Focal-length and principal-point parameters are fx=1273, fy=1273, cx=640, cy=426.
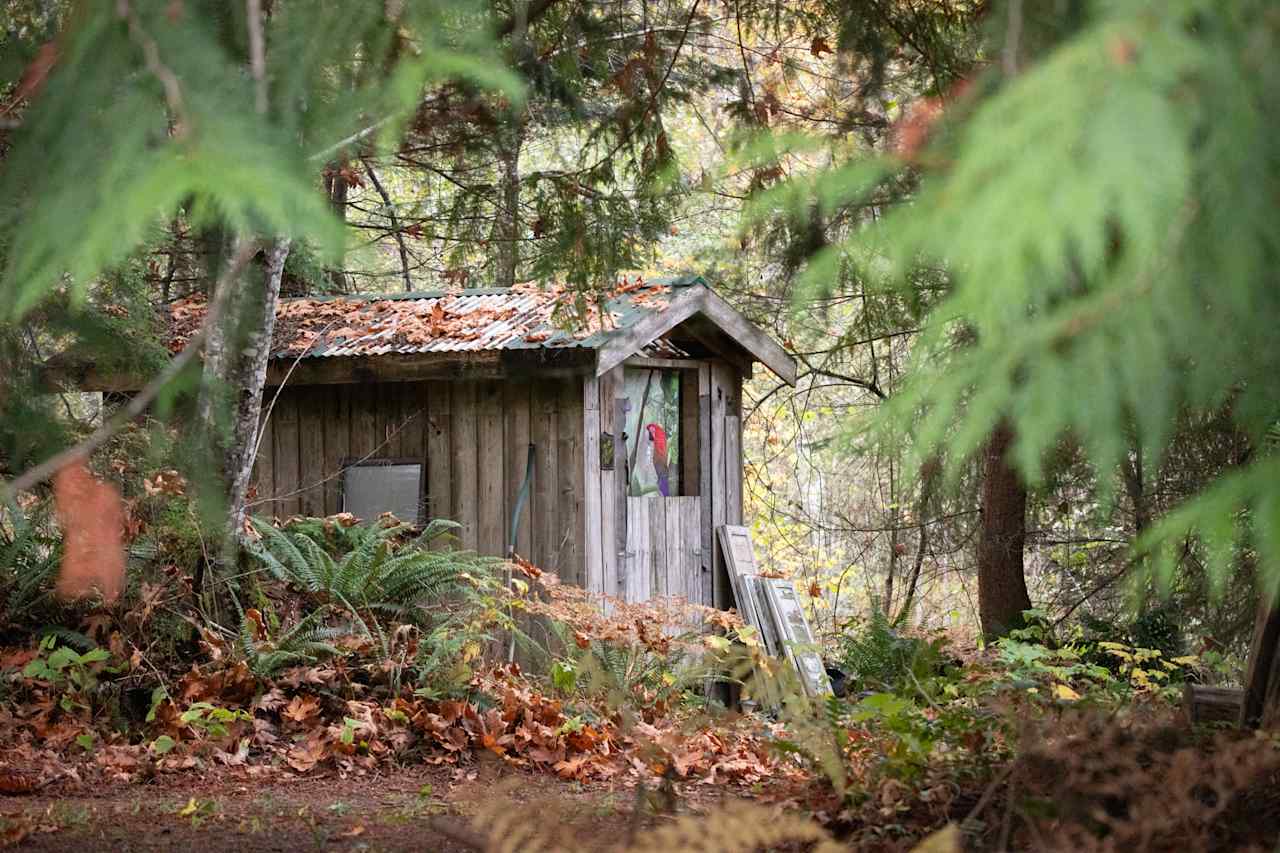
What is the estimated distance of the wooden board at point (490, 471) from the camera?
9891 millimetres

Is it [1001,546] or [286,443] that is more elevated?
[286,443]

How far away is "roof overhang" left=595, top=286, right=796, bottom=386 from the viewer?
9039 mm

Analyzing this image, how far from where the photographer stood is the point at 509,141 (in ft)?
20.6

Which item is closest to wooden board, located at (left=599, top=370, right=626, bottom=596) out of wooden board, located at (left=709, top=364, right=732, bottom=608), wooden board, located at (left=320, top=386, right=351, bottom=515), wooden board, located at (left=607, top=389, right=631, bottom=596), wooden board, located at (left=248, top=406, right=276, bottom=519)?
wooden board, located at (left=607, top=389, right=631, bottom=596)

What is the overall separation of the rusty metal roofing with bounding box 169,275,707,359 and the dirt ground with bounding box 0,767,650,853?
359cm

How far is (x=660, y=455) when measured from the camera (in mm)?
10602

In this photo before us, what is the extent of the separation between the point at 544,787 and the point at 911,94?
3.66 meters

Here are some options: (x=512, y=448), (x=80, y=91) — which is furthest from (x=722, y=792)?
(x=512, y=448)

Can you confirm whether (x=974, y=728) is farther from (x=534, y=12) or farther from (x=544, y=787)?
(x=534, y=12)

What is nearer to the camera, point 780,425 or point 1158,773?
point 1158,773

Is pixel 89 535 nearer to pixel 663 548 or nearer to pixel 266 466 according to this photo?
pixel 266 466

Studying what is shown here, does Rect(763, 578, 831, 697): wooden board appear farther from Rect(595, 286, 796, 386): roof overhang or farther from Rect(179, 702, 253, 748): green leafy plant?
Rect(179, 702, 253, 748): green leafy plant

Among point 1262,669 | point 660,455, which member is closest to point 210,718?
point 1262,669

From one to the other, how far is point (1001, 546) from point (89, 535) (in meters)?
8.23
